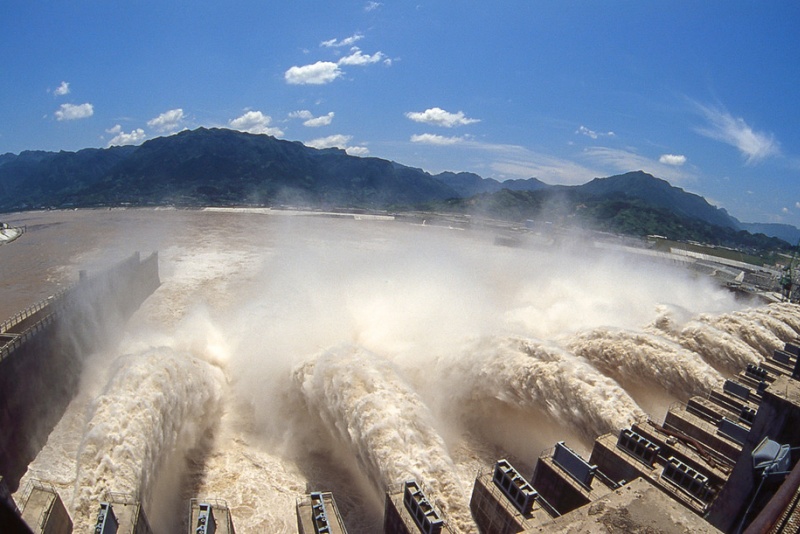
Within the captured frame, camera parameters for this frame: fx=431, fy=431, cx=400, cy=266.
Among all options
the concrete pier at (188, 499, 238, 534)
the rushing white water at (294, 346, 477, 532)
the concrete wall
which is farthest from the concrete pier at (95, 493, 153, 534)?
the concrete wall

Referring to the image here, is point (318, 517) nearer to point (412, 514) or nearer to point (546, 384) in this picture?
point (412, 514)

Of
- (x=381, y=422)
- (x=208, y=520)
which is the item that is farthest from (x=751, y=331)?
(x=208, y=520)

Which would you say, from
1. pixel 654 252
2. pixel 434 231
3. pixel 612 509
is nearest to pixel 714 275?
pixel 654 252

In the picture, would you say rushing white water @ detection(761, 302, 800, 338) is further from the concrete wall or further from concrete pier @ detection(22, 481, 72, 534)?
the concrete wall

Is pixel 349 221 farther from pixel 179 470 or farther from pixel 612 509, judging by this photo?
pixel 612 509

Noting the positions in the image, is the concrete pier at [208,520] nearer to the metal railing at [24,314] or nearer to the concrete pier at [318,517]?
the concrete pier at [318,517]
